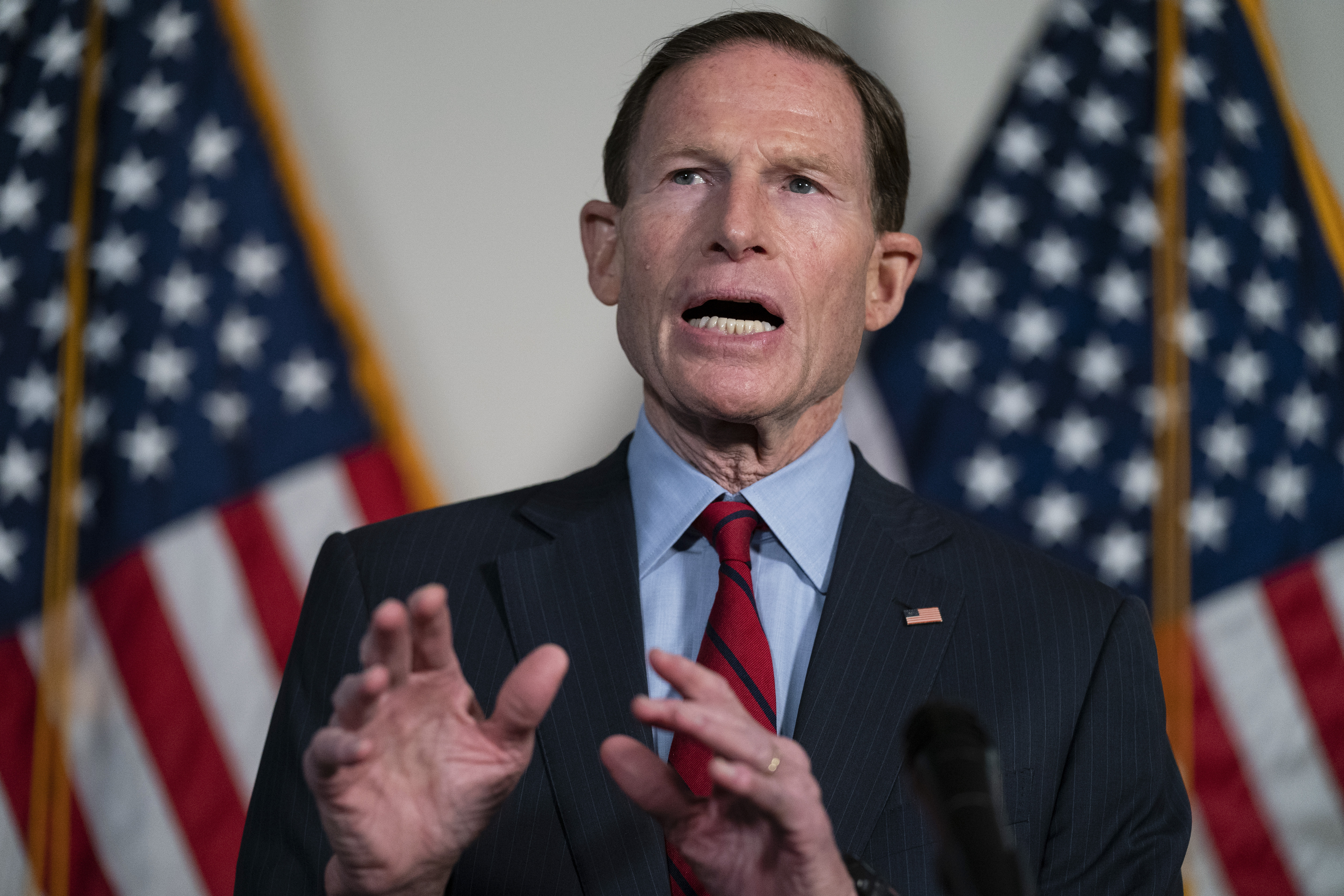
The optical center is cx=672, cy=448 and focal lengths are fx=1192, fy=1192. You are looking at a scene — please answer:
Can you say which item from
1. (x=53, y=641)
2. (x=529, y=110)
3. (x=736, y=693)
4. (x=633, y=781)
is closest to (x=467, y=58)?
(x=529, y=110)

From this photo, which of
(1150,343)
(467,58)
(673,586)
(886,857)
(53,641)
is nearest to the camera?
(886,857)

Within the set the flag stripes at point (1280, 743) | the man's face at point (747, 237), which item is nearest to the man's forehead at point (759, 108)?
the man's face at point (747, 237)

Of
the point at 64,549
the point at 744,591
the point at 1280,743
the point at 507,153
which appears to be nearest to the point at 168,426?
the point at 64,549

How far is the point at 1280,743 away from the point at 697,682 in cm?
217

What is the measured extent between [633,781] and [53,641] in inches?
81.8

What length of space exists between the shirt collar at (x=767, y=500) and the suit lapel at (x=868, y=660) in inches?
1.2

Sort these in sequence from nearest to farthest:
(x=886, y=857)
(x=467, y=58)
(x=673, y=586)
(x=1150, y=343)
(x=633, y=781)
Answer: (x=633, y=781) → (x=886, y=857) → (x=673, y=586) → (x=1150, y=343) → (x=467, y=58)

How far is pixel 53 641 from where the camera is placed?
2.60m

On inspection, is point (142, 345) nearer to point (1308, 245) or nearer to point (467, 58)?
point (467, 58)

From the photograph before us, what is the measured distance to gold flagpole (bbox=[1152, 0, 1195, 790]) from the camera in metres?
2.67

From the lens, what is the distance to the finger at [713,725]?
0.90 meters

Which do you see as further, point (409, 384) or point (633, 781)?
point (409, 384)

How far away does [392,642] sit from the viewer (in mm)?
961

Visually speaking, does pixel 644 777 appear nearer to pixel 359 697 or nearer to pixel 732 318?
pixel 359 697
